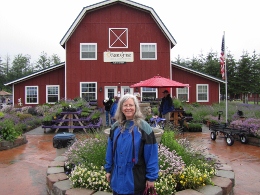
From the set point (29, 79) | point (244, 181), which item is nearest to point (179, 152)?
point (244, 181)

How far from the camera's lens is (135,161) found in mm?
2812

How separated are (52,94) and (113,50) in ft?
19.9

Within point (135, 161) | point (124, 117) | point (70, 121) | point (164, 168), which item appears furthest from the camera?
point (70, 121)

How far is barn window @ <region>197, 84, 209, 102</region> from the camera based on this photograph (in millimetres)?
21812

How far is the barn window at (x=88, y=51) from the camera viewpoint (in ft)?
65.7

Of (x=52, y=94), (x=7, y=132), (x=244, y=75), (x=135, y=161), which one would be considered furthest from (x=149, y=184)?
(x=244, y=75)

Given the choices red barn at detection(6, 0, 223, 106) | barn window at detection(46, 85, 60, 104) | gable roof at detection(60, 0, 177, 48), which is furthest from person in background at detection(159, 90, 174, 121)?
barn window at detection(46, 85, 60, 104)

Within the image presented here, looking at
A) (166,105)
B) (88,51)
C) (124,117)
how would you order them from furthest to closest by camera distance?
1. (88,51)
2. (166,105)
3. (124,117)

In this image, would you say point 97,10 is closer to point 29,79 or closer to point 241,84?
point 29,79

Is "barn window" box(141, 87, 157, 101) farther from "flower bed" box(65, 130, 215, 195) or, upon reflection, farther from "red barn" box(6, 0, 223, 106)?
"flower bed" box(65, 130, 215, 195)

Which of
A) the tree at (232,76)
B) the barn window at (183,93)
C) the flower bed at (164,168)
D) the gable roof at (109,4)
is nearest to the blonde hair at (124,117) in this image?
the flower bed at (164,168)

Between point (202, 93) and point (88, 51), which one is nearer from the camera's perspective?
point (88, 51)

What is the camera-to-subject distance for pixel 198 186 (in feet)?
14.2

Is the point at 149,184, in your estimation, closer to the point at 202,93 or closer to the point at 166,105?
the point at 166,105
